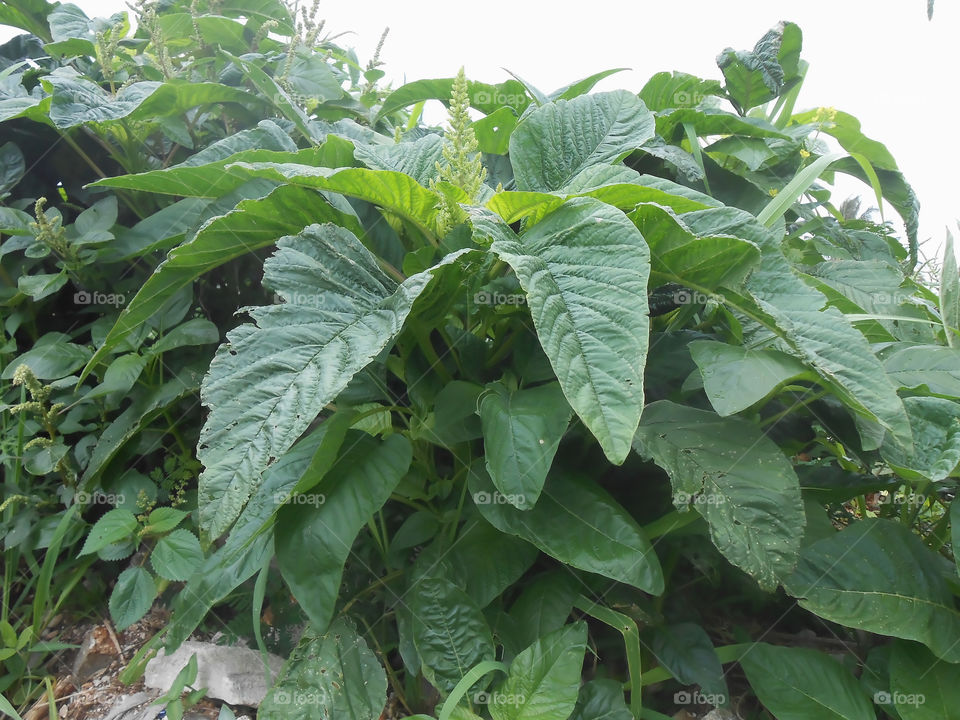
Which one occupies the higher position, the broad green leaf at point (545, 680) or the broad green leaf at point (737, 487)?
the broad green leaf at point (737, 487)

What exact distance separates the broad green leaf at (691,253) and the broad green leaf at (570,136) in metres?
0.20

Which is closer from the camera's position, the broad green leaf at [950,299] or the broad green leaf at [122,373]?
the broad green leaf at [950,299]

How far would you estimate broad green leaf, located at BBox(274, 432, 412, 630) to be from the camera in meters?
0.61

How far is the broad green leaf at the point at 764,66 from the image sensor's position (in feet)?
3.34

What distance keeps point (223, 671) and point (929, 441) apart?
910 millimetres

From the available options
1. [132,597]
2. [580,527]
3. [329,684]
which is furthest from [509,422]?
[132,597]

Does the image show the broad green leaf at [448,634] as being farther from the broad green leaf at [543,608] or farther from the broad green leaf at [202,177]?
the broad green leaf at [202,177]

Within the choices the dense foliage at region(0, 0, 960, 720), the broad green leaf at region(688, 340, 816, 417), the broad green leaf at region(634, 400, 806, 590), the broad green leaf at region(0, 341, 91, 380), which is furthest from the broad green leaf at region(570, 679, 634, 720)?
the broad green leaf at region(0, 341, 91, 380)

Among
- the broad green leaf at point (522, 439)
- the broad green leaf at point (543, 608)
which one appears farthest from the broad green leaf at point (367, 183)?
the broad green leaf at point (543, 608)

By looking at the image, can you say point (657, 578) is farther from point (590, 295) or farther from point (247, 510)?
point (247, 510)

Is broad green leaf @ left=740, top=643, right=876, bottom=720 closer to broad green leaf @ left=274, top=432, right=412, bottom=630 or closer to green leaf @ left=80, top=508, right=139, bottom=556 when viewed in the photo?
broad green leaf @ left=274, top=432, right=412, bottom=630

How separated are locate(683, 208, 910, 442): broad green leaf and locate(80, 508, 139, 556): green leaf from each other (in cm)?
85

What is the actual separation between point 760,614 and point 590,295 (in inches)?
23.9

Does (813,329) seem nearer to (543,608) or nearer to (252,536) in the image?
(543,608)
